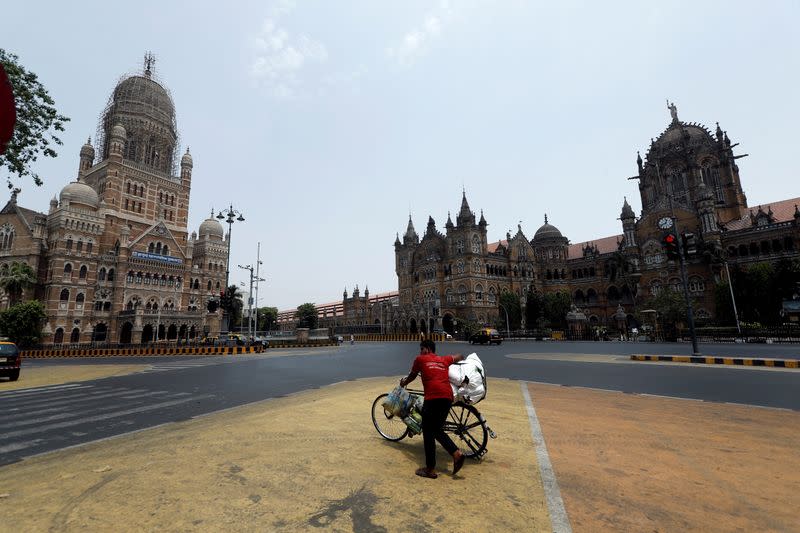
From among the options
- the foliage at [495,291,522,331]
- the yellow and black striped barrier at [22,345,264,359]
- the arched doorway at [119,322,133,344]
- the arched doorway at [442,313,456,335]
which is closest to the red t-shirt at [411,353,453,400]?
the yellow and black striped barrier at [22,345,264,359]

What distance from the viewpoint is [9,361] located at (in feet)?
44.6

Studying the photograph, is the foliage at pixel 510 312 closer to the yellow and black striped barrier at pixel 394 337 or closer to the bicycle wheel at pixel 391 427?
the yellow and black striped barrier at pixel 394 337

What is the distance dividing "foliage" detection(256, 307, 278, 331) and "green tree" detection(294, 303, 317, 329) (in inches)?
448

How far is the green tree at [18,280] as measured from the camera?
3825 centimetres

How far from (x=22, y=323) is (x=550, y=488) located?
5119 cm

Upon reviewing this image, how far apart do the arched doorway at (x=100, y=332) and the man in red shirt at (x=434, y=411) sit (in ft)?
179

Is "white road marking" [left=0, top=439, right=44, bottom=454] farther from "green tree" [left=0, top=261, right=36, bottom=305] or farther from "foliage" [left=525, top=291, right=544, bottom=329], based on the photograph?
"foliage" [left=525, top=291, right=544, bottom=329]

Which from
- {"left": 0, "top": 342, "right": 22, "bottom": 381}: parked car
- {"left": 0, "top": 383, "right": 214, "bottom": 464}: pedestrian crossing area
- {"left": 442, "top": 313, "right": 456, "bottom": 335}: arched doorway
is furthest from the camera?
{"left": 442, "top": 313, "right": 456, "bottom": 335}: arched doorway

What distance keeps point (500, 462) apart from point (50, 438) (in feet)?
23.6

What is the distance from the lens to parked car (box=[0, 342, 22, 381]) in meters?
13.5

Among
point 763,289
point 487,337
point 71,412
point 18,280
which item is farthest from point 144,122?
point 763,289

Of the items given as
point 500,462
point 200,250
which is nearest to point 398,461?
point 500,462

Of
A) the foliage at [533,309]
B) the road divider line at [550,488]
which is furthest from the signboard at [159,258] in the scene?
the road divider line at [550,488]

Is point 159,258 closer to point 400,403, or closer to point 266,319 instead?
point 266,319
